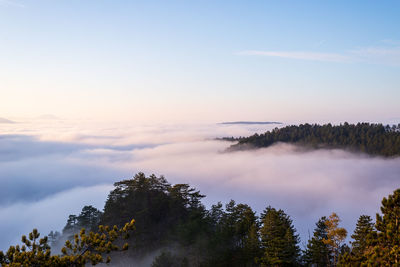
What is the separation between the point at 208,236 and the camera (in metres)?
37.8

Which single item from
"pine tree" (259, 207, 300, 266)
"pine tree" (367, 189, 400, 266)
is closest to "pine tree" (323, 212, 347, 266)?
"pine tree" (259, 207, 300, 266)

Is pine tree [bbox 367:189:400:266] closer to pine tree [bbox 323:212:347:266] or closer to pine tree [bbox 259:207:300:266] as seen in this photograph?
pine tree [bbox 323:212:347:266]

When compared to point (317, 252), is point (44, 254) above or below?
above

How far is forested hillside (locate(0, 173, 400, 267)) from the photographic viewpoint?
11594mm

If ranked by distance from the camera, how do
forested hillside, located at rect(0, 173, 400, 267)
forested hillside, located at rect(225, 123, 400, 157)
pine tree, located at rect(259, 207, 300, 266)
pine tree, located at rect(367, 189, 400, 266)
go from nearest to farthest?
pine tree, located at rect(367, 189, 400, 266) < forested hillside, located at rect(0, 173, 400, 267) < pine tree, located at rect(259, 207, 300, 266) < forested hillside, located at rect(225, 123, 400, 157)

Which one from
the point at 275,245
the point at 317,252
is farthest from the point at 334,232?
the point at 275,245

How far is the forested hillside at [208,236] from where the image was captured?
11.6 meters

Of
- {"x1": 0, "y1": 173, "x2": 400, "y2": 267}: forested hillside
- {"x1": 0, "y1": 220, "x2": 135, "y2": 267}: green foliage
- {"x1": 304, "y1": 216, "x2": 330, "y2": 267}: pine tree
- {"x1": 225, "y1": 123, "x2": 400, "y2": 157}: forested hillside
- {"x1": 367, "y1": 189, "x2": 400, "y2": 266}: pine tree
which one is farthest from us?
{"x1": 225, "y1": 123, "x2": 400, "y2": 157}: forested hillside

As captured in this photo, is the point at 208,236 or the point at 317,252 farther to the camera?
the point at 208,236

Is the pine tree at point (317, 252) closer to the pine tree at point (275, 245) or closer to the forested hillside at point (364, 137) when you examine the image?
the pine tree at point (275, 245)

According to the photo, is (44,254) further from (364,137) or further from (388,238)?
(364,137)

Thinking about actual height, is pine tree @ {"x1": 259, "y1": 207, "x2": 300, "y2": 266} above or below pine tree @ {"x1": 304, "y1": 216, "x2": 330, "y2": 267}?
above

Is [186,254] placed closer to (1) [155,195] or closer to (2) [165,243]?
(2) [165,243]

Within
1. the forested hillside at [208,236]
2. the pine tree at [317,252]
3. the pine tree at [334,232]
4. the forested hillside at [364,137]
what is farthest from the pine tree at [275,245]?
the forested hillside at [364,137]
